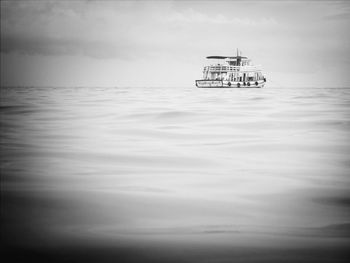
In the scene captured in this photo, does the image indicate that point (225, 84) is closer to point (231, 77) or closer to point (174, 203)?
point (231, 77)

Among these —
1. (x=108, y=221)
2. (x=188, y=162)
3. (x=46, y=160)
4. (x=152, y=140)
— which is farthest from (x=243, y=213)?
(x=152, y=140)

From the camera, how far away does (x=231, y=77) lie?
77.9m

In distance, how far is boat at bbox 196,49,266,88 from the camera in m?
76.3

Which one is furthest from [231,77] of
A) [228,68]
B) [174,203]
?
[174,203]

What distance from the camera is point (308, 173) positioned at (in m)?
4.77

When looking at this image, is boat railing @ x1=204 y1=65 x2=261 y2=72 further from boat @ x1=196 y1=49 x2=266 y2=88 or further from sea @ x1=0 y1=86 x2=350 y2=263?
sea @ x1=0 y1=86 x2=350 y2=263

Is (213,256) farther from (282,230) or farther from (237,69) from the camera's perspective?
(237,69)

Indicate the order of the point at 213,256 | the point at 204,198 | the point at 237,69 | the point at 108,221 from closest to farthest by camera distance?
the point at 213,256 < the point at 108,221 < the point at 204,198 < the point at 237,69

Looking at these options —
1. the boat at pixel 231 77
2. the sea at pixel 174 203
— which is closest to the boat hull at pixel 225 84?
the boat at pixel 231 77

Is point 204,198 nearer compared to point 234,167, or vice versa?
point 204,198

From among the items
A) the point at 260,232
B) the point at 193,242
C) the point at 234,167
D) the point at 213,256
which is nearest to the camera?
the point at 213,256

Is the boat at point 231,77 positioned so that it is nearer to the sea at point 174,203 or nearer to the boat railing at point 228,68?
the boat railing at point 228,68

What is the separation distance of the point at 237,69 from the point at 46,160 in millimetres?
75089

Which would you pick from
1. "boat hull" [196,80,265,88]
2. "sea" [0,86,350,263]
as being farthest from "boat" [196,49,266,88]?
"sea" [0,86,350,263]
